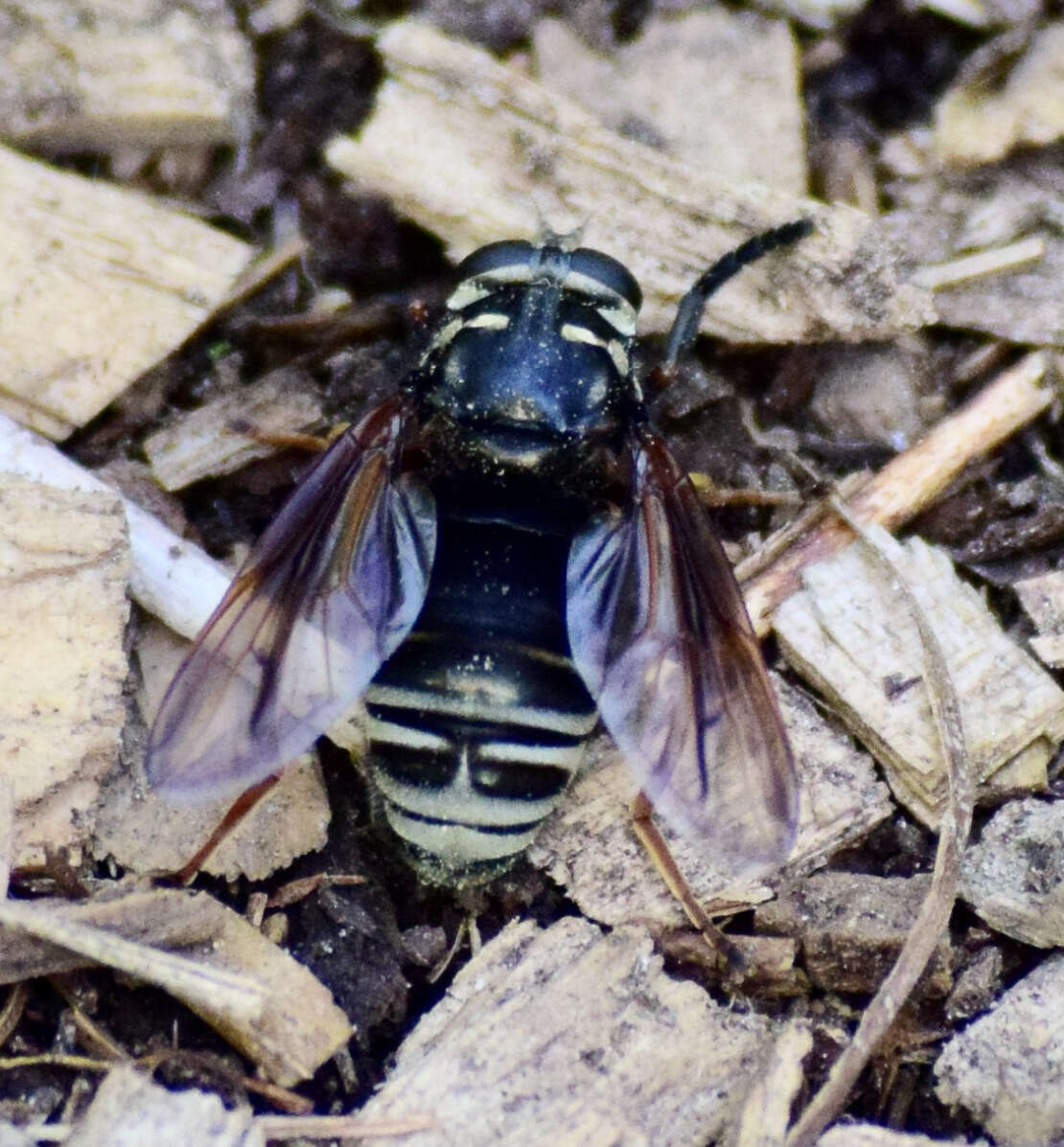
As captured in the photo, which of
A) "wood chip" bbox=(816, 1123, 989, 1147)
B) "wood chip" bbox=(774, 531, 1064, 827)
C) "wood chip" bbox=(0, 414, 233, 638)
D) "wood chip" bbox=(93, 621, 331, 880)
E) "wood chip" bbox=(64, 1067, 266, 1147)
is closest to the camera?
"wood chip" bbox=(64, 1067, 266, 1147)

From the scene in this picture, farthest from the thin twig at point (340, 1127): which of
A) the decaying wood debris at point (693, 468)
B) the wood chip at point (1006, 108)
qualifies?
the wood chip at point (1006, 108)

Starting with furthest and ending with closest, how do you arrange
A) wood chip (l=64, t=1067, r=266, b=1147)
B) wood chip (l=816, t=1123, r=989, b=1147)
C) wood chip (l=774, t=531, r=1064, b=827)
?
1. wood chip (l=774, t=531, r=1064, b=827)
2. wood chip (l=816, t=1123, r=989, b=1147)
3. wood chip (l=64, t=1067, r=266, b=1147)

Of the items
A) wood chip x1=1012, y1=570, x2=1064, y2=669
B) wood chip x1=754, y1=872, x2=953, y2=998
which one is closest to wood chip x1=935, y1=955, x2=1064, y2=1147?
wood chip x1=754, y1=872, x2=953, y2=998

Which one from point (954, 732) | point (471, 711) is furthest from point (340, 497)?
point (954, 732)

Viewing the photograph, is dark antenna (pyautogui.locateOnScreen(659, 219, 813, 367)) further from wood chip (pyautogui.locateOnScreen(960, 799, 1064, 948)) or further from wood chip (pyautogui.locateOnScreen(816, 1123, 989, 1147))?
wood chip (pyautogui.locateOnScreen(816, 1123, 989, 1147))

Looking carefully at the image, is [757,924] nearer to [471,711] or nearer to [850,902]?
[850,902]

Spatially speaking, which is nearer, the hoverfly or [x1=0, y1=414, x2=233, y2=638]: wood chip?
the hoverfly

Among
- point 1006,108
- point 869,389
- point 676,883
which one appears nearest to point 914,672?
point 676,883
